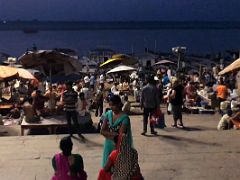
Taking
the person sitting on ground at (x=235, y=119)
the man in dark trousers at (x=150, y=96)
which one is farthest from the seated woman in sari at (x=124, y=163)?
the person sitting on ground at (x=235, y=119)

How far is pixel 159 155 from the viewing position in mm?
10656

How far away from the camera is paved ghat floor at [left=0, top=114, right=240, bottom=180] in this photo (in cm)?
938

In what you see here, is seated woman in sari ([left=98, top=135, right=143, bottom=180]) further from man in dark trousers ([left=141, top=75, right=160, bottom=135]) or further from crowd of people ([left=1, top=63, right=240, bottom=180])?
man in dark trousers ([left=141, top=75, right=160, bottom=135])

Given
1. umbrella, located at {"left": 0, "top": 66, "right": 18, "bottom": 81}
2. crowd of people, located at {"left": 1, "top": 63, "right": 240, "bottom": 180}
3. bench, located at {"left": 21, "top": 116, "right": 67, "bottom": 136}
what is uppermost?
umbrella, located at {"left": 0, "top": 66, "right": 18, "bottom": 81}

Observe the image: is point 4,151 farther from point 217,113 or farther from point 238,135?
point 217,113

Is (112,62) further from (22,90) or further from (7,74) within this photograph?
(7,74)

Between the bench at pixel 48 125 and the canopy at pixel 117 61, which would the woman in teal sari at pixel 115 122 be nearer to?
the bench at pixel 48 125

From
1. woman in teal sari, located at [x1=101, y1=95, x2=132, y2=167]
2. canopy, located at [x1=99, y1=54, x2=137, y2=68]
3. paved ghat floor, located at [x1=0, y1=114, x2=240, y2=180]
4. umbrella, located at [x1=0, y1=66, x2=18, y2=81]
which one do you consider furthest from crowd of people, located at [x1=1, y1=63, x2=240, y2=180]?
canopy, located at [x1=99, y1=54, x2=137, y2=68]

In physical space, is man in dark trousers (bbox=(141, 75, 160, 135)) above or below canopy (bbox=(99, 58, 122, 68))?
below

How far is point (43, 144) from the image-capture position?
38.7 feet

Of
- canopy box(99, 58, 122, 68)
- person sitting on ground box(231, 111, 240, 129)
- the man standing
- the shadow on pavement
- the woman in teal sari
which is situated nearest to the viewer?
the woman in teal sari

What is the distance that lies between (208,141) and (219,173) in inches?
103

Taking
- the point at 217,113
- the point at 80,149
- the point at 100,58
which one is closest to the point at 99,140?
the point at 80,149

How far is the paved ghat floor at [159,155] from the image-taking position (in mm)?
9375
